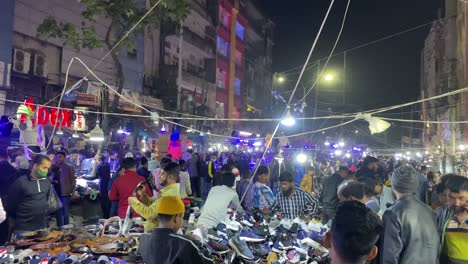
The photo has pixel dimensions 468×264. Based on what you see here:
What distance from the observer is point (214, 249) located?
203 inches

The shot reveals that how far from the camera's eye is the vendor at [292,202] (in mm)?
7211

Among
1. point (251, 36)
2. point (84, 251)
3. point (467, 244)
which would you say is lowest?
point (84, 251)

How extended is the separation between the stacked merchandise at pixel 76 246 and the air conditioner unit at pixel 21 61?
462 inches

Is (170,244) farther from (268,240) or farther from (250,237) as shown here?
(268,240)

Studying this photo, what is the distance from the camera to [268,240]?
5965mm

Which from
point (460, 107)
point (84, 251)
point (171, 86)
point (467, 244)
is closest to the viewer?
point (467, 244)

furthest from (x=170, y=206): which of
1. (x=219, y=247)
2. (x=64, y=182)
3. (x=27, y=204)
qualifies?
(x=64, y=182)

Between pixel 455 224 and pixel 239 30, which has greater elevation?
pixel 239 30

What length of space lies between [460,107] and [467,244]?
1181 inches

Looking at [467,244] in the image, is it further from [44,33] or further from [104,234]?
[44,33]

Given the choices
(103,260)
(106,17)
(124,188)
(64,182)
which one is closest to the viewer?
(103,260)

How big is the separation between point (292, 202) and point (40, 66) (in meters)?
14.3

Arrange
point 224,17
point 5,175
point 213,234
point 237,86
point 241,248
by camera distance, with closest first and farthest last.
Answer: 1. point 241,248
2. point 213,234
3. point 5,175
4. point 224,17
5. point 237,86

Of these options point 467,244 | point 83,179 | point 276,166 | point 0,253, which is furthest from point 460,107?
point 0,253
